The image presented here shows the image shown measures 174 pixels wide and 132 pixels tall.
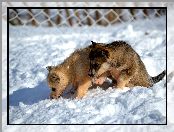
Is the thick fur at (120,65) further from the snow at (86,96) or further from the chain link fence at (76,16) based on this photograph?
the chain link fence at (76,16)

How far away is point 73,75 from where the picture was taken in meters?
2.96

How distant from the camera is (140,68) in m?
3.03

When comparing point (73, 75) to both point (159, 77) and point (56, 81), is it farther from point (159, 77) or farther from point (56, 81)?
point (159, 77)

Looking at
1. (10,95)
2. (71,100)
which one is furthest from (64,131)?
(10,95)

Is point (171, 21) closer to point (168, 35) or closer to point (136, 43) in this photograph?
point (168, 35)

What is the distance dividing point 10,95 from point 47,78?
23 cm

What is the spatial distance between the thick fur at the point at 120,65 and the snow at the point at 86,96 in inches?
2.1

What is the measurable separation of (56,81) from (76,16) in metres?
0.53

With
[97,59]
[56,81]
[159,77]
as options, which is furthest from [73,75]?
[159,77]

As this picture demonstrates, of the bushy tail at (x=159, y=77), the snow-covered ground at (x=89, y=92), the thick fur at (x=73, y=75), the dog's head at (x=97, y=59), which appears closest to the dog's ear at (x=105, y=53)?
the dog's head at (x=97, y=59)

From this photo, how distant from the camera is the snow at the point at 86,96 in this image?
292cm

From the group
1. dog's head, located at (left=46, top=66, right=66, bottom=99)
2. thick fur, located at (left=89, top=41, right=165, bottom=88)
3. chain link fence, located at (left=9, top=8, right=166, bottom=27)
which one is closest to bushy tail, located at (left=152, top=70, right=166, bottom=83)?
thick fur, located at (left=89, top=41, right=165, bottom=88)

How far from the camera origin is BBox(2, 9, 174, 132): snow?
292cm

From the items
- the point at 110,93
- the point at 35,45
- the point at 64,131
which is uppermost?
the point at 35,45
